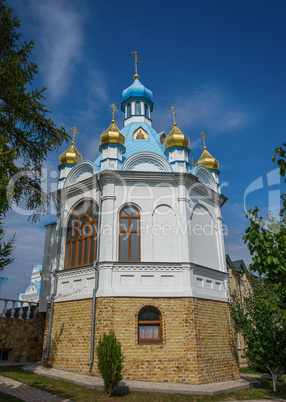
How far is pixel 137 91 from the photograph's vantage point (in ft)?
64.6

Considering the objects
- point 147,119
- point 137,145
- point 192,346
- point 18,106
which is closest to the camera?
point 18,106

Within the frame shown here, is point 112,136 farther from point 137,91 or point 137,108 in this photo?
point 137,91

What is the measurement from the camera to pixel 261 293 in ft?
41.6

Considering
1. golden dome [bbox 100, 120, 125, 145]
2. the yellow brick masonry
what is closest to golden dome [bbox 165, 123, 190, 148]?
golden dome [bbox 100, 120, 125, 145]

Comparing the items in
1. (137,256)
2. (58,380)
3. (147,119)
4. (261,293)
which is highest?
(147,119)

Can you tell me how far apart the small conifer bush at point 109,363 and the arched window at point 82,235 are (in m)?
4.01

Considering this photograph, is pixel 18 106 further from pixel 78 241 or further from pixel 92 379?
pixel 92 379

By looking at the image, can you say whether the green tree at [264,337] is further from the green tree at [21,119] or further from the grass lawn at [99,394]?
the green tree at [21,119]

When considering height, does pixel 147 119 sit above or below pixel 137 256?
above

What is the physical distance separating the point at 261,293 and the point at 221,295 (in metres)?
1.73

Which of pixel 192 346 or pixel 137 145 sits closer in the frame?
pixel 192 346

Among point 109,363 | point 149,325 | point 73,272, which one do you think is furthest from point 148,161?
point 109,363

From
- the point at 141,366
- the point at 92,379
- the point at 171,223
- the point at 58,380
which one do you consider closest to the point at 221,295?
the point at 171,223

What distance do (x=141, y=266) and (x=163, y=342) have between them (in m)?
2.74
